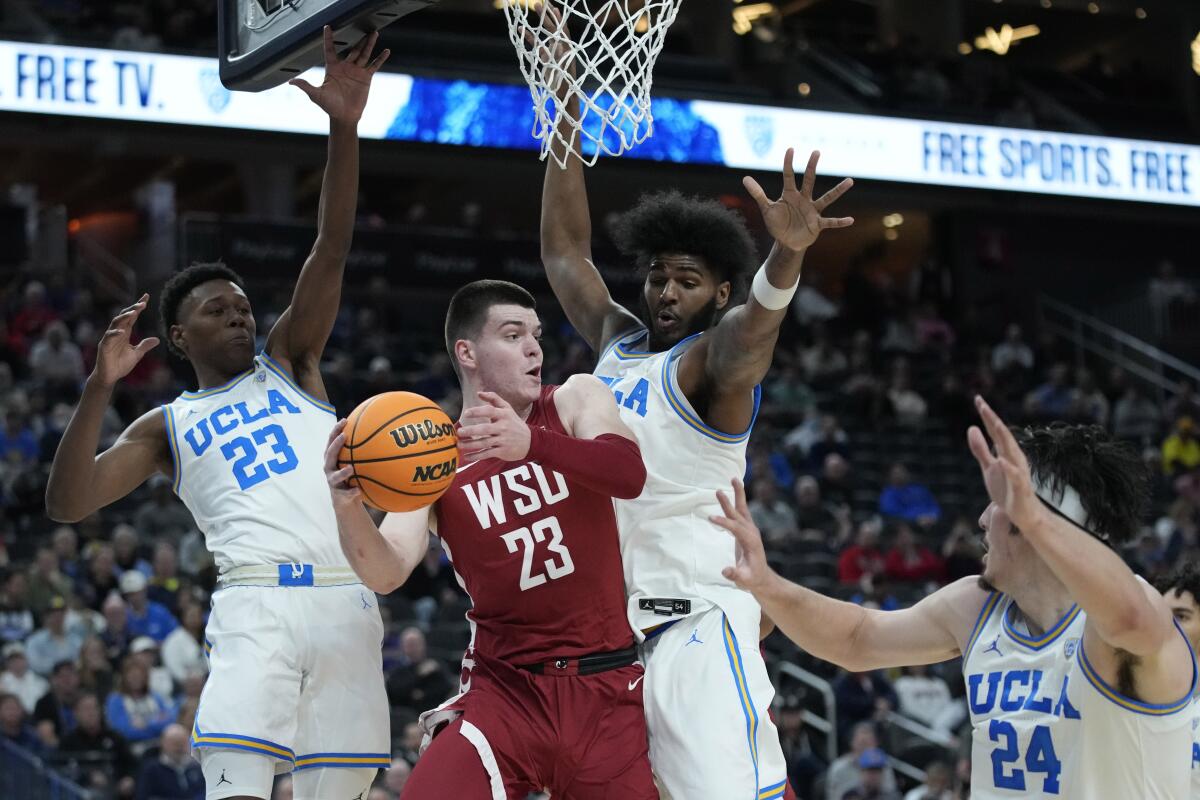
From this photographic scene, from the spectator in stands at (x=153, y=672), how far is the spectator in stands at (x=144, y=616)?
44 cm

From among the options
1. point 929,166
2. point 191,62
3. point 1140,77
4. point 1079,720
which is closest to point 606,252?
point 929,166

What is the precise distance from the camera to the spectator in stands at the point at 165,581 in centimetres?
1235

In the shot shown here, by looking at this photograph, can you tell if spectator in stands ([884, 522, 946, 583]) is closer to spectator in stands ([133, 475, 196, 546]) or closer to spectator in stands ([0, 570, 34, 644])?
spectator in stands ([133, 475, 196, 546])

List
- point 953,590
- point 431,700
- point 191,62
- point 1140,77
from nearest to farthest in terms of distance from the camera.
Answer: point 953,590 → point 431,700 → point 191,62 → point 1140,77

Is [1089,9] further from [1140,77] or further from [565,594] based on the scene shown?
[565,594]

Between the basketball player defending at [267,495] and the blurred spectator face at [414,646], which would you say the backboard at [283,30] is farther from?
the blurred spectator face at [414,646]

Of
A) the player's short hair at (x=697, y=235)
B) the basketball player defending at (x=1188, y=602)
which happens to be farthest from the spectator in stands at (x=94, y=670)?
the basketball player defending at (x=1188, y=602)

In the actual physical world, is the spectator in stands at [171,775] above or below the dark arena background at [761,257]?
below

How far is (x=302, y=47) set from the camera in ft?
16.9

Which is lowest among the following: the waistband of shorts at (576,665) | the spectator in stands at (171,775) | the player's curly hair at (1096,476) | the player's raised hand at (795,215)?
the spectator in stands at (171,775)

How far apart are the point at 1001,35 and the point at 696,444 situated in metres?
25.7

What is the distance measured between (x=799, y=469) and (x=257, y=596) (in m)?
12.9

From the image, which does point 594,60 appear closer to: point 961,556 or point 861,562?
point 861,562

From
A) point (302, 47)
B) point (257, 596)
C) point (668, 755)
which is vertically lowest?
point (668, 755)
